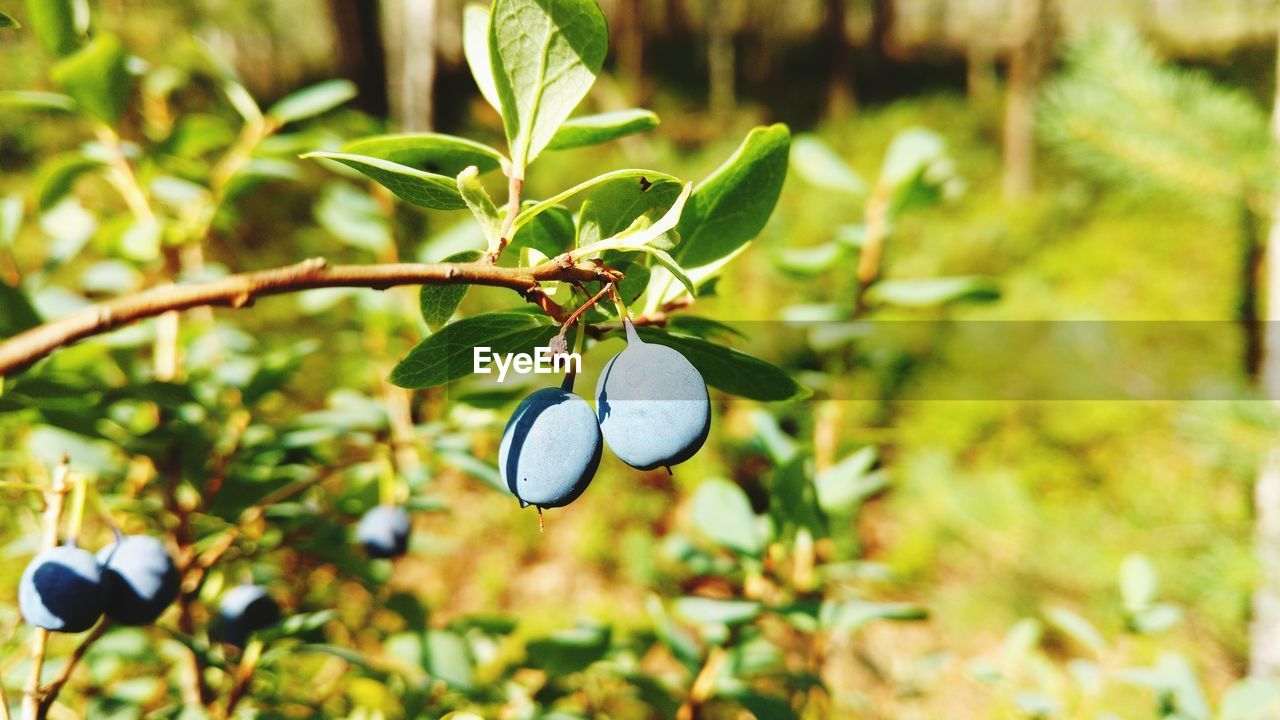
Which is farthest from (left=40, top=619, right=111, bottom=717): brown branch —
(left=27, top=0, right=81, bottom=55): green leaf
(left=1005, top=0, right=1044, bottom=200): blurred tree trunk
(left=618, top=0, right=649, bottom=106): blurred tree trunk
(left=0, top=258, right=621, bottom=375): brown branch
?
(left=618, top=0, right=649, bottom=106): blurred tree trunk

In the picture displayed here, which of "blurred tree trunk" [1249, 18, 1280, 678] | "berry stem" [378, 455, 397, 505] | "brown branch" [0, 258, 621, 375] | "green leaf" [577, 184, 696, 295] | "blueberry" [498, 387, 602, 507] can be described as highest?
"green leaf" [577, 184, 696, 295]

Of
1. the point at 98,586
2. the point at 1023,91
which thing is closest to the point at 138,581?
the point at 98,586

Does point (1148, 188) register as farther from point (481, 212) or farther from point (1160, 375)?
point (481, 212)

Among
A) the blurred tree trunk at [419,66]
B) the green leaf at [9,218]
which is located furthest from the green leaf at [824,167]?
the blurred tree trunk at [419,66]

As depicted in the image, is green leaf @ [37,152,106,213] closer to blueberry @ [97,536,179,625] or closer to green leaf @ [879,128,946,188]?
blueberry @ [97,536,179,625]

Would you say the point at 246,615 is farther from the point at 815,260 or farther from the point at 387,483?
the point at 815,260

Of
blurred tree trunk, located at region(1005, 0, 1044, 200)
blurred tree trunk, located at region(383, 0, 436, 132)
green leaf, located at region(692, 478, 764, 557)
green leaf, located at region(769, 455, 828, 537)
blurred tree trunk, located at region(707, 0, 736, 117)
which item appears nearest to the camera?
green leaf, located at region(769, 455, 828, 537)
